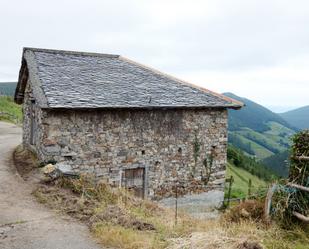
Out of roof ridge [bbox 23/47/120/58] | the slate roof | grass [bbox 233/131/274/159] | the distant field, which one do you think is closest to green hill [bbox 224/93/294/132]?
the distant field

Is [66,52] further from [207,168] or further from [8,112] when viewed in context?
[8,112]

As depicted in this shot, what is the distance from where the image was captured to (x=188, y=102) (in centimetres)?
1351

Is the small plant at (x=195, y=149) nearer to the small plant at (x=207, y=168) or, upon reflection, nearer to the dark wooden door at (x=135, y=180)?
the small plant at (x=207, y=168)

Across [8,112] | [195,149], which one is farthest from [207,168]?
[8,112]

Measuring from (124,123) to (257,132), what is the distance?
12754 centimetres

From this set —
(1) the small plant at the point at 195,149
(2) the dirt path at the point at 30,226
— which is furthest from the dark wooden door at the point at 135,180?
(2) the dirt path at the point at 30,226

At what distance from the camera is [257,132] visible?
442ft

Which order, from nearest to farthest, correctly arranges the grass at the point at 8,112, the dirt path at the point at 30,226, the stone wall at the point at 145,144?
the dirt path at the point at 30,226, the stone wall at the point at 145,144, the grass at the point at 8,112

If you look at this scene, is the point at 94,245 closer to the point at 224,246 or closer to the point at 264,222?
the point at 224,246

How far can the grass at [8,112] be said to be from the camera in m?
28.6

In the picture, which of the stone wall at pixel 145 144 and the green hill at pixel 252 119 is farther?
the green hill at pixel 252 119

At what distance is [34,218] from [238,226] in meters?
3.94

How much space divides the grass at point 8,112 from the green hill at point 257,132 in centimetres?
5317

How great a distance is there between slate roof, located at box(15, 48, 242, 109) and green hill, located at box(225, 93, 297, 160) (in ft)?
216
